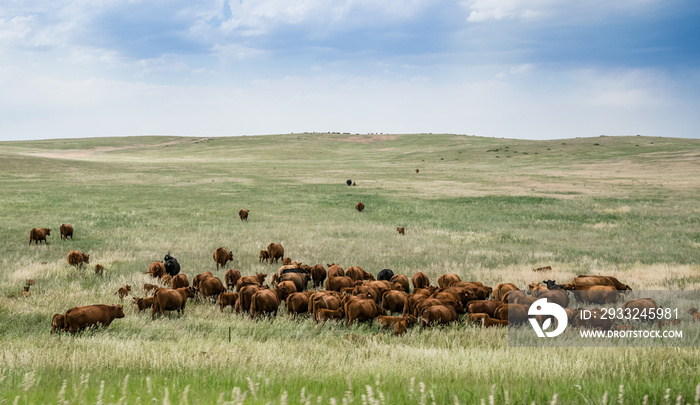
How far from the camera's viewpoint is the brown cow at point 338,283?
34.2 ft

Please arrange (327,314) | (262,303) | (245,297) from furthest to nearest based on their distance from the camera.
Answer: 1. (245,297)
2. (262,303)
3. (327,314)

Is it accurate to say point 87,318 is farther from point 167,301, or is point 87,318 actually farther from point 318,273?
point 318,273

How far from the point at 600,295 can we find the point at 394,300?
13.4 feet

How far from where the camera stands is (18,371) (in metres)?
5.02

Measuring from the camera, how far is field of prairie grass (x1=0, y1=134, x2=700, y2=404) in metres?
4.50

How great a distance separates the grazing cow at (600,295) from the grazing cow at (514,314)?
2424mm

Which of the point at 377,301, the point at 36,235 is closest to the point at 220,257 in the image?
the point at 377,301

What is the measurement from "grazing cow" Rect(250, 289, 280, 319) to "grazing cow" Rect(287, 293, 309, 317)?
28 cm

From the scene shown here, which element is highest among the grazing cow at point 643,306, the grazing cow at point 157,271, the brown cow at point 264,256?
the grazing cow at point 643,306

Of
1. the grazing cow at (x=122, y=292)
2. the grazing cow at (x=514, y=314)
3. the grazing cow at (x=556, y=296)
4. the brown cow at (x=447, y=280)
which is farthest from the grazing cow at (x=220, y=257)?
the grazing cow at (x=556, y=296)

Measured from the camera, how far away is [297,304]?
8.81 metres

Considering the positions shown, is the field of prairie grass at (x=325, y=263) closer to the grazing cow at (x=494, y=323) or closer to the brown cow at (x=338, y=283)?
the grazing cow at (x=494, y=323)

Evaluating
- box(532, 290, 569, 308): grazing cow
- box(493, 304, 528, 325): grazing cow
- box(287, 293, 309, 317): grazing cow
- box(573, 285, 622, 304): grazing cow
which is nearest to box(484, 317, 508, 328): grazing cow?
box(493, 304, 528, 325): grazing cow

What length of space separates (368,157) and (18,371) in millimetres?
101416
